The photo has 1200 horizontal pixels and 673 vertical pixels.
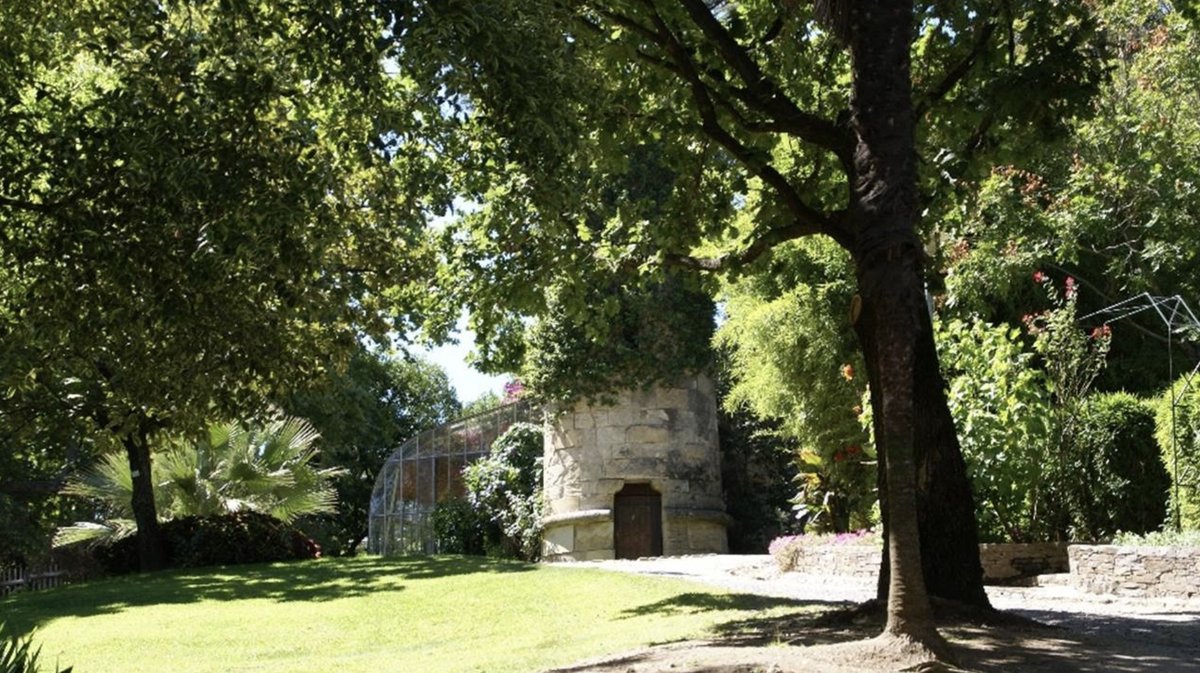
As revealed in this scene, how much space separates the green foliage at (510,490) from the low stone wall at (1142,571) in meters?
13.1

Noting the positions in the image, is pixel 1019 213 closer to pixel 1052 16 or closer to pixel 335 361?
pixel 1052 16

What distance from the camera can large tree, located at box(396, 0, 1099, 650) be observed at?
6.50 metres

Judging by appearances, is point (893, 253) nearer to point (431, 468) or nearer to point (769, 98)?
point (769, 98)

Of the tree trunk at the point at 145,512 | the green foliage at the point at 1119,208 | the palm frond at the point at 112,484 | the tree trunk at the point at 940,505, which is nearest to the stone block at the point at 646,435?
the green foliage at the point at 1119,208

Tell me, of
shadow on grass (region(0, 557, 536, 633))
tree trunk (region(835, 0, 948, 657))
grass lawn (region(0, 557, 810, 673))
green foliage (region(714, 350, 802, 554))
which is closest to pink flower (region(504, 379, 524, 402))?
green foliage (region(714, 350, 802, 554))

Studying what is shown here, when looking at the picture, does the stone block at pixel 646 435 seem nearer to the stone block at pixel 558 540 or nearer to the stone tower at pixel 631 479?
the stone tower at pixel 631 479

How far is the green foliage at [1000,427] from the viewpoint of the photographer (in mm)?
13516

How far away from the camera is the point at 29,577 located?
24.6 m

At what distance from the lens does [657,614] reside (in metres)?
10.8

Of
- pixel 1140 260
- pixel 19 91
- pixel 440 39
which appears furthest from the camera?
pixel 1140 260

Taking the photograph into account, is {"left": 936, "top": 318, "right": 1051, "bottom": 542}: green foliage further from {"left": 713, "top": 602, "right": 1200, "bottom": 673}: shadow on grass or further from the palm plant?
the palm plant

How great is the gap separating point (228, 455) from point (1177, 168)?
16.6 m

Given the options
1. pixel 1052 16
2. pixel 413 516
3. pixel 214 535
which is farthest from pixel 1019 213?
pixel 413 516

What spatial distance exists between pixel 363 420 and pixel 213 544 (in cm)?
1765
